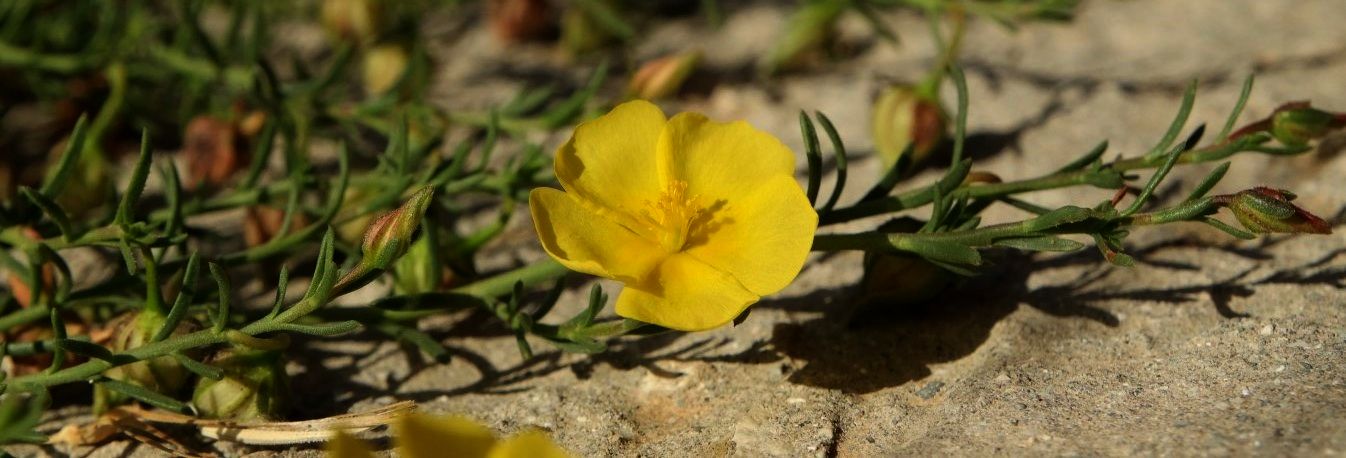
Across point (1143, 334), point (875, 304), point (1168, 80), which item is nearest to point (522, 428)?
point (875, 304)

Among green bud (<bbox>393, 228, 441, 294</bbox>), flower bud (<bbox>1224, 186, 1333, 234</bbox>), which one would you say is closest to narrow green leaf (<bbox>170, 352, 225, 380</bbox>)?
green bud (<bbox>393, 228, 441, 294</bbox>)

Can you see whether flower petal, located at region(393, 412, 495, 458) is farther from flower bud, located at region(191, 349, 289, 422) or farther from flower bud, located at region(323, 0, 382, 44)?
flower bud, located at region(323, 0, 382, 44)

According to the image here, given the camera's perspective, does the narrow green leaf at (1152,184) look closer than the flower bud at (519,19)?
Yes

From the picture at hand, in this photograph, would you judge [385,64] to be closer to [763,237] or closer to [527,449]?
[763,237]

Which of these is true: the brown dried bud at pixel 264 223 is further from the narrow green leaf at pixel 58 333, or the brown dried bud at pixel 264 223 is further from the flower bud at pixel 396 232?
the flower bud at pixel 396 232

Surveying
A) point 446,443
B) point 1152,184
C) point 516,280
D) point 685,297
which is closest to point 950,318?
point 1152,184

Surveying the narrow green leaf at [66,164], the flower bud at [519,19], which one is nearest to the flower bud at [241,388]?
the narrow green leaf at [66,164]

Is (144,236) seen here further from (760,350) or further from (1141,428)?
(1141,428)
